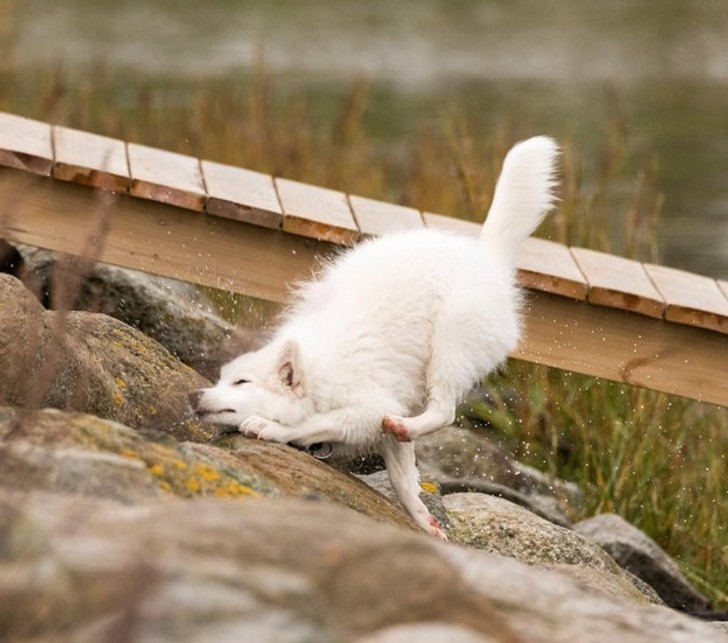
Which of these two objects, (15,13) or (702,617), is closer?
(702,617)

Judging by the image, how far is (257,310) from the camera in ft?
23.2

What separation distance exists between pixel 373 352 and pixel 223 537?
7.80 feet

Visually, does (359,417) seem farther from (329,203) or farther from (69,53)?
(69,53)

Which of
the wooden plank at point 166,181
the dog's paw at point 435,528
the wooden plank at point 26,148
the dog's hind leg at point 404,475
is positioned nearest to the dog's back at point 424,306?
the dog's hind leg at point 404,475

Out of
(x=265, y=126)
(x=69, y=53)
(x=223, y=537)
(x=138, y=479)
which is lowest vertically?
(x=69, y=53)

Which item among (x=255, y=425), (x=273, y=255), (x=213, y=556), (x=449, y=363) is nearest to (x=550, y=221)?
(x=273, y=255)

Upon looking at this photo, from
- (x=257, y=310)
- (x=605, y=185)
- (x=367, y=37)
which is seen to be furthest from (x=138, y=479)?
(x=367, y=37)

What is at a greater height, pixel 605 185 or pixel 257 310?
pixel 605 185

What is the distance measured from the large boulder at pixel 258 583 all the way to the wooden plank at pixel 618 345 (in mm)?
3014

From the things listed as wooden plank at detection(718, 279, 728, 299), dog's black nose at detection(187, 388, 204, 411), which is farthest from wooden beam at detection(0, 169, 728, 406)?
dog's black nose at detection(187, 388, 204, 411)

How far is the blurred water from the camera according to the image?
14016 millimetres

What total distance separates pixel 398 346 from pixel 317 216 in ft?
3.57

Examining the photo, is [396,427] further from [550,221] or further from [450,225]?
[550,221]

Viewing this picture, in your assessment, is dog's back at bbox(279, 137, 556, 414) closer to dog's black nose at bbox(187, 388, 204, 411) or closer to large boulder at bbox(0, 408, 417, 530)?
dog's black nose at bbox(187, 388, 204, 411)
